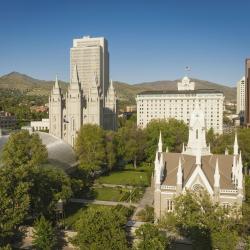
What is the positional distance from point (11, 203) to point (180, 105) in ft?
466

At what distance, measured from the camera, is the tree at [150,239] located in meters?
29.2

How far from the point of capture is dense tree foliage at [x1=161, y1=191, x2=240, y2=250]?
29578 millimetres

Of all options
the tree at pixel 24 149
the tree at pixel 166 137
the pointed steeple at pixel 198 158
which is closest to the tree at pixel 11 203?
the tree at pixel 24 149

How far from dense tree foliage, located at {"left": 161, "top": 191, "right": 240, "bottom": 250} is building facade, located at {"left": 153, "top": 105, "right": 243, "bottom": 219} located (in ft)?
15.6

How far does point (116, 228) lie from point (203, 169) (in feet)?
50.3

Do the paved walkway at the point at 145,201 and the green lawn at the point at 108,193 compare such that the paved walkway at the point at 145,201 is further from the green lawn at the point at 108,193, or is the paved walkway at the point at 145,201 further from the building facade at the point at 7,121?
the building facade at the point at 7,121

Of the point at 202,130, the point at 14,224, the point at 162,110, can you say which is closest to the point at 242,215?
the point at 202,130

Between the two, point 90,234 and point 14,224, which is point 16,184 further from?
point 90,234

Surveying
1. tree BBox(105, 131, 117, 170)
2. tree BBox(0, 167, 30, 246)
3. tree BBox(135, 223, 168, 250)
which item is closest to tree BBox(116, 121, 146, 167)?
tree BBox(105, 131, 117, 170)

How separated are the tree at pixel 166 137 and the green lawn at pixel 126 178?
788cm

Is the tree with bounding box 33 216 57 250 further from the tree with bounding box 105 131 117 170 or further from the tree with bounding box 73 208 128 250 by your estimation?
the tree with bounding box 105 131 117 170

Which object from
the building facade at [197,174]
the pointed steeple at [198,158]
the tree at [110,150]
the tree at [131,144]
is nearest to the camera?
the building facade at [197,174]

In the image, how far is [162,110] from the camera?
173m

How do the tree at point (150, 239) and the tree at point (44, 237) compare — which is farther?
the tree at point (44, 237)
